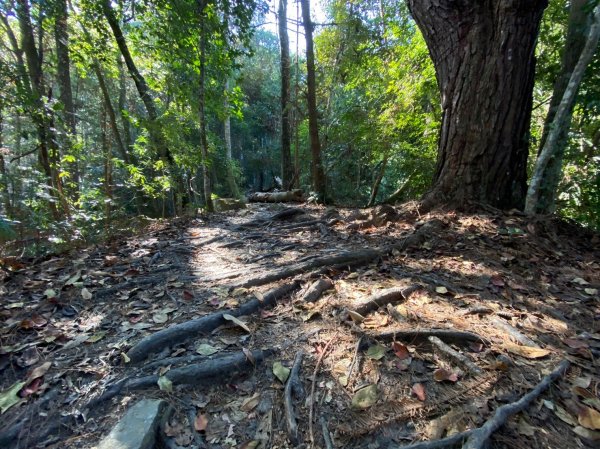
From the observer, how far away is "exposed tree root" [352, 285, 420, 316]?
2.24 metres

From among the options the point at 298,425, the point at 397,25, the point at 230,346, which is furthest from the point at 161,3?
the point at 298,425

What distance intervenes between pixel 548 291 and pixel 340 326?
176 centimetres

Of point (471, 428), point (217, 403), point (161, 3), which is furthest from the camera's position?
point (161, 3)

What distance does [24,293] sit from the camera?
265cm

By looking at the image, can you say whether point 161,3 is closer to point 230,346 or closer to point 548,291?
point 230,346

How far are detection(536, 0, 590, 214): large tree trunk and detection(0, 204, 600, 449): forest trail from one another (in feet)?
1.45

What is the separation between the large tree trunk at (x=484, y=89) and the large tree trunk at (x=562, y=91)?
24cm

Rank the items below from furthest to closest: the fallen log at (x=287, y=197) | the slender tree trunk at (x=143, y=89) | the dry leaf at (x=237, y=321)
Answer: the fallen log at (x=287, y=197) < the slender tree trunk at (x=143, y=89) < the dry leaf at (x=237, y=321)

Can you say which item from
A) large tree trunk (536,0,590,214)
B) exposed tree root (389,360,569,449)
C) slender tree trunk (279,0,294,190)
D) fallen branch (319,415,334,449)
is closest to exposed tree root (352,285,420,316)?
fallen branch (319,415,334,449)

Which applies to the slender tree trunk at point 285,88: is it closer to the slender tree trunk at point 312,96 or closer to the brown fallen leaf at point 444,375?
the slender tree trunk at point 312,96

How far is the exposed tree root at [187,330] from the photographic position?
1.92m

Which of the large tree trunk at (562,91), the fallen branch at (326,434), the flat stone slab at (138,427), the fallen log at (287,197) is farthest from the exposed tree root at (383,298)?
the fallen log at (287,197)

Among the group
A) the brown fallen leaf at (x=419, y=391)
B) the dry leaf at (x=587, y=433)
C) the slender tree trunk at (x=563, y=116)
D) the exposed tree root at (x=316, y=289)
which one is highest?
the slender tree trunk at (x=563, y=116)

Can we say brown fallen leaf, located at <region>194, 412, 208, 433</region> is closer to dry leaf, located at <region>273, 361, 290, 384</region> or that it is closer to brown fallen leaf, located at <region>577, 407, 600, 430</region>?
dry leaf, located at <region>273, 361, 290, 384</region>
